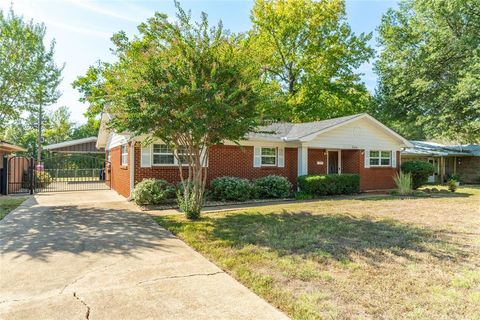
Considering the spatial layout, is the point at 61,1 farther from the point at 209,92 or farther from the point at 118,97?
the point at 209,92

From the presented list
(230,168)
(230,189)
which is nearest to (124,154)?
(230,168)

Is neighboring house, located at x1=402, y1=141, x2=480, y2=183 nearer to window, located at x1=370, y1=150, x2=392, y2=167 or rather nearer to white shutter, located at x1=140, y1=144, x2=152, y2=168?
window, located at x1=370, y1=150, x2=392, y2=167

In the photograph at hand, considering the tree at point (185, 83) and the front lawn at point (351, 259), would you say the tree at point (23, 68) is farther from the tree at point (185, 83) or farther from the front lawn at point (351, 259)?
the front lawn at point (351, 259)

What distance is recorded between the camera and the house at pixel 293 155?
12680 mm

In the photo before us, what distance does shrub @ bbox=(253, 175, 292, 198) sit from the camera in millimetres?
13609

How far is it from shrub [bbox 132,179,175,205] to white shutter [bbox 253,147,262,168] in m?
4.82

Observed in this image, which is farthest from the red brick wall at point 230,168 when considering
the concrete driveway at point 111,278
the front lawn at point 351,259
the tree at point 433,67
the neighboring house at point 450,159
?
the tree at point 433,67

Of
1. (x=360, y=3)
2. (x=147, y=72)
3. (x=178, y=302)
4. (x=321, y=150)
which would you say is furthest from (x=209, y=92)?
(x=360, y=3)

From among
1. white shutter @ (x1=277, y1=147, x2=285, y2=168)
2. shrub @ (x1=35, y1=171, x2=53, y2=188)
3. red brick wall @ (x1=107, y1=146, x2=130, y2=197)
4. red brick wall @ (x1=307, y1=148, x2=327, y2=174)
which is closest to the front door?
red brick wall @ (x1=307, y1=148, x2=327, y2=174)

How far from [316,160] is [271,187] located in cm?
385

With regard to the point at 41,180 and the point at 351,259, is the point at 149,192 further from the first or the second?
the point at 41,180

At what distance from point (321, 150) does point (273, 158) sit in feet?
9.57

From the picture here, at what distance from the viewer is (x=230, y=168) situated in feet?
46.1

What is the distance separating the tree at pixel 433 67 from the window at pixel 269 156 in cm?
1401
